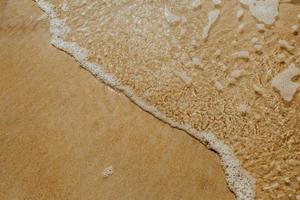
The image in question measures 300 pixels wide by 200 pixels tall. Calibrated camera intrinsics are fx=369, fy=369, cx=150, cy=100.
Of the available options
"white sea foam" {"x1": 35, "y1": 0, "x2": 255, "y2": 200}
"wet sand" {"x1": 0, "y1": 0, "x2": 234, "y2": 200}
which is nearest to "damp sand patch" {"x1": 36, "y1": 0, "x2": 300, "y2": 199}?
"white sea foam" {"x1": 35, "y1": 0, "x2": 255, "y2": 200}

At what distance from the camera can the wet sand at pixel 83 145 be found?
2189 millimetres

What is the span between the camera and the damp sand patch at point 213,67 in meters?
2.25

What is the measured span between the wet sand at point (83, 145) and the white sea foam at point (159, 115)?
0.04 meters

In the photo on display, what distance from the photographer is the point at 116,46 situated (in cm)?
280

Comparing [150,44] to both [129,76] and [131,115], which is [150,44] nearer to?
[129,76]

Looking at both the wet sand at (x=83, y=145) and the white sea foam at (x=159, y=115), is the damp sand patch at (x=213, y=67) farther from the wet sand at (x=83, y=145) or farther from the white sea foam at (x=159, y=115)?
the wet sand at (x=83, y=145)

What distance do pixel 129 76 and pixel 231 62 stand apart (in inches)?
28.9

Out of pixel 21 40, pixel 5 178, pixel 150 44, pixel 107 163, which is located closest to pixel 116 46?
pixel 150 44

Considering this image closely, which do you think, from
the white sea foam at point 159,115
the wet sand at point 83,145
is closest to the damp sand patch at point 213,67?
the white sea foam at point 159,115

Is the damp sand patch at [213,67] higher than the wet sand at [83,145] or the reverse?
higher

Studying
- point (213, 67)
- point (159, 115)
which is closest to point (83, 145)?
point (159, 115)

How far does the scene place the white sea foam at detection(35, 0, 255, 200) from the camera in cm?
218

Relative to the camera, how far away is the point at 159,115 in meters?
2.46

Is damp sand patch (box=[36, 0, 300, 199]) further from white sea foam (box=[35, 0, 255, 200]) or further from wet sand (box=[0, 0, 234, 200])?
wet sand (box=[0, 0, 234, 200])
